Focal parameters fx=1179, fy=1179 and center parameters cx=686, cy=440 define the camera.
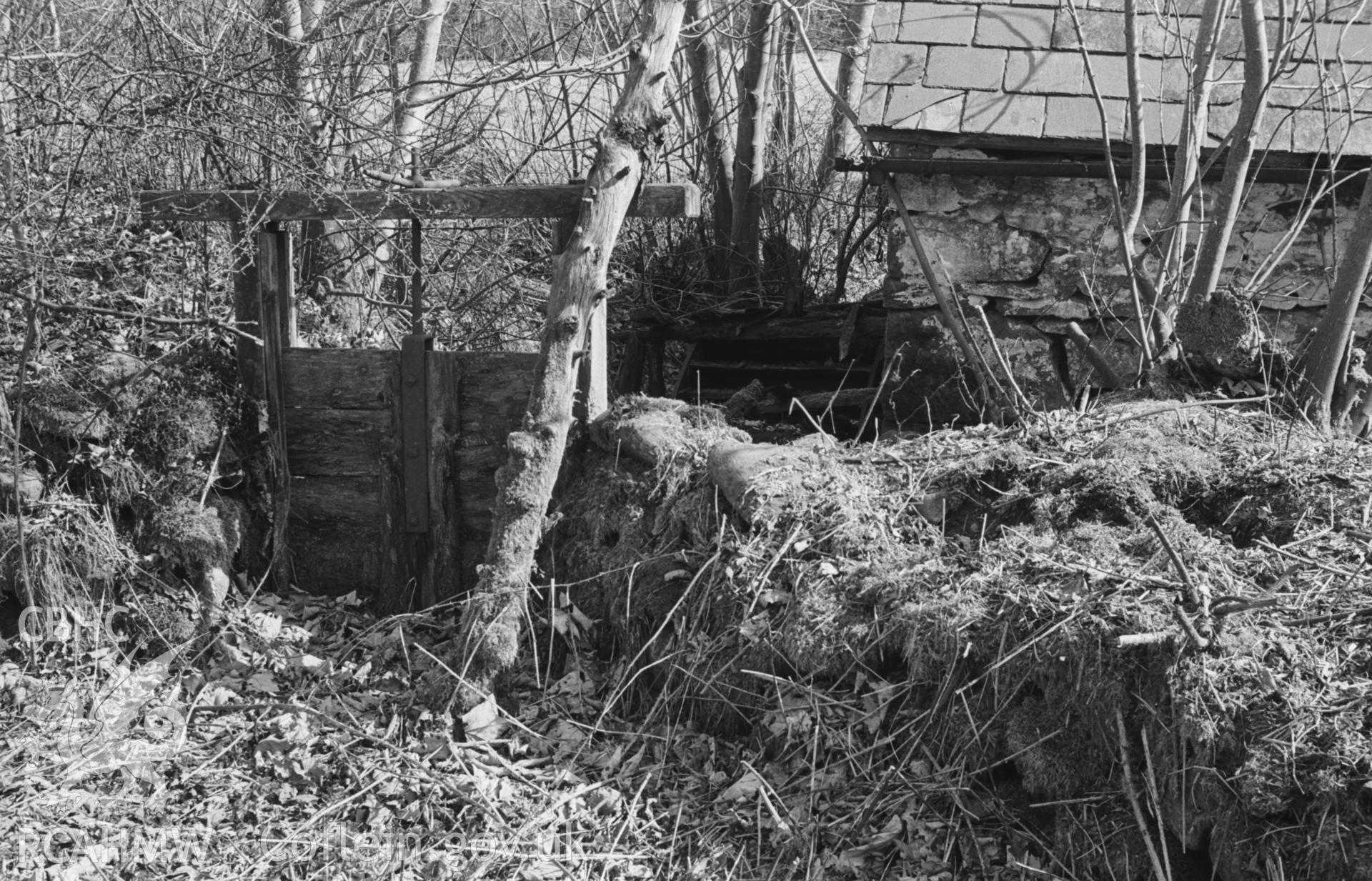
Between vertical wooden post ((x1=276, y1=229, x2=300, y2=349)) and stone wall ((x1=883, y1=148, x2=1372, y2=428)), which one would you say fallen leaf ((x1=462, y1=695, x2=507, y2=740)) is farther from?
stone wall ((x1=883, y1=148, x2=1372, y2=428))

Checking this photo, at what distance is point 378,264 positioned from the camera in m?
7.37

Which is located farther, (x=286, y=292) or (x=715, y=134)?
(x=715, y=134)

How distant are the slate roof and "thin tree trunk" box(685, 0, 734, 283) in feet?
7.00

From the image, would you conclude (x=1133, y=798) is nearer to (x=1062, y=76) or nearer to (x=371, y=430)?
(x=371, y=430)

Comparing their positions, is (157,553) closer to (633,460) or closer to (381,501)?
(381,501)

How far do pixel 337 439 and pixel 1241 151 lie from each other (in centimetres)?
410

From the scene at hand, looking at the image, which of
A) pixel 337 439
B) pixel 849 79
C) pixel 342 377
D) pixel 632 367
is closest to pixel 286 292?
pixel 342 377

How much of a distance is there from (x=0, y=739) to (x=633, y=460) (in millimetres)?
2502

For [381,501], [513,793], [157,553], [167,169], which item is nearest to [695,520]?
[513,793]

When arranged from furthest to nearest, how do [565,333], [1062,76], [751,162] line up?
[751,162]
[1062,76]
[565,333]

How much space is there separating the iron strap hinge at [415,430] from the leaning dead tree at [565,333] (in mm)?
855

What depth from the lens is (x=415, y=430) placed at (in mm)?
5281

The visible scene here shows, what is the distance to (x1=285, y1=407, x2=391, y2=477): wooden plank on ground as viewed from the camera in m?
5.36

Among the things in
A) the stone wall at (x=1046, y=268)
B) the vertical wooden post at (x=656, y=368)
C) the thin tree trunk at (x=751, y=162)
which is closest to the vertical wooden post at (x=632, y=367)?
the vertical wooden post at (x=656, y=368)
